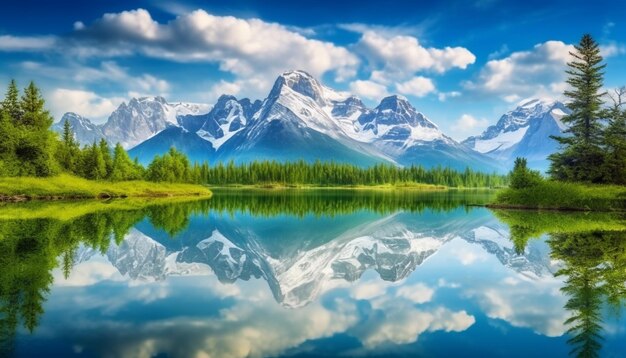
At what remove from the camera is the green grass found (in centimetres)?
7500

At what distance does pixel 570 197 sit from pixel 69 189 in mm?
77789

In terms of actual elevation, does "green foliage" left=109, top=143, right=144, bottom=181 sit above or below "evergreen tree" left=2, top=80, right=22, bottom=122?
below

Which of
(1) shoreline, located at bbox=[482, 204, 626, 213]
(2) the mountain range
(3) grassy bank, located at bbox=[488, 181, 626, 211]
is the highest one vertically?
(3) grassy bank, located at bbox=[488, 181, 626, 211]

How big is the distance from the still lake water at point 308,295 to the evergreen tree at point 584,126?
30.7m

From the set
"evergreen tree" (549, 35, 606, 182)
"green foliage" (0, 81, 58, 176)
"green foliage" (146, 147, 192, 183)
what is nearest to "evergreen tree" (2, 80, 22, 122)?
"green foliage" (0, 81, 58, 176)

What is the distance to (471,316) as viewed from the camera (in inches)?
580

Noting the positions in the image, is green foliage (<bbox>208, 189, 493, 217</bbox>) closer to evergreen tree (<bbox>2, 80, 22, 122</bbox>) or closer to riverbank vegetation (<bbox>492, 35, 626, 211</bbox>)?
riverbank vegetation (<bbox>492, 35, 626, 211</bbox>)

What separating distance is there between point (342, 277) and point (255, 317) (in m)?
6.97

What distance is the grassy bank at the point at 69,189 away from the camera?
74062 millimetres

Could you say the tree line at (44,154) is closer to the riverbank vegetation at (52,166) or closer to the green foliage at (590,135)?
the riverbank vegetation at (52,166)

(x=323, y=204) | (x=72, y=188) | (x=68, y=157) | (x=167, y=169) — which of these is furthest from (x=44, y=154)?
(x=323, y=204)

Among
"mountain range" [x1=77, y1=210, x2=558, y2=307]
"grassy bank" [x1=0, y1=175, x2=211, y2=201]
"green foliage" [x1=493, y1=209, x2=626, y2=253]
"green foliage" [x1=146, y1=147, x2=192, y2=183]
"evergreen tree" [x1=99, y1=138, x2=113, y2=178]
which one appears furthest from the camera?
"green foliage" [x1=146, y1=147, x2=192, y2=183]

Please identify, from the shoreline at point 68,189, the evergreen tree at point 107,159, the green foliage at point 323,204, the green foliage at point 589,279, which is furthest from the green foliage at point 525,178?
the evergreen tree at point 107,159

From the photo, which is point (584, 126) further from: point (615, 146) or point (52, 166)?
point (52, 166)
